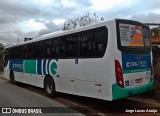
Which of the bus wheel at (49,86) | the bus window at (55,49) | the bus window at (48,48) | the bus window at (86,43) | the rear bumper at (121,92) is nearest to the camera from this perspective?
the rear bumper at (121,92)

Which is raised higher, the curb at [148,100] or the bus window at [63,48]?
the bus window at [63,48]

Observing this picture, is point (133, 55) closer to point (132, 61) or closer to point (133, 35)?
point (132, 61)

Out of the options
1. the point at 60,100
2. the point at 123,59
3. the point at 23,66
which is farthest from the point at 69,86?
the point at 23,66

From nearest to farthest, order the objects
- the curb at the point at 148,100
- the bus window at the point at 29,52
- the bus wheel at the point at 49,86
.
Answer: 1. the curb at the point at 148,100
2. the bus wheel at the point at 49,86
3. the bus window at the point at 29,52

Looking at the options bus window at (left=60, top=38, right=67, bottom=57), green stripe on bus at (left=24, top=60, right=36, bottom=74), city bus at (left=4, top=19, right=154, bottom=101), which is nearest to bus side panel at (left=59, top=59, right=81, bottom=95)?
city bus at (left=4, top=19, right=154, bottom=101)

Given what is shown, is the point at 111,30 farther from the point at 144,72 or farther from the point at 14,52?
the point at 14,52

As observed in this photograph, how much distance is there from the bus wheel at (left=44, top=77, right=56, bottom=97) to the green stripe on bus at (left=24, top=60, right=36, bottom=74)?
176 cm

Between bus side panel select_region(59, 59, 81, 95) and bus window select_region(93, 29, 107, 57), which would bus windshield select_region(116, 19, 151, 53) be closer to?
bus window select_region(93, 29, 107, 57)

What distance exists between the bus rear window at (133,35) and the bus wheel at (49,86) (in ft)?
15.4

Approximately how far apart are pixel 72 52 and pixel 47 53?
8.14 feet

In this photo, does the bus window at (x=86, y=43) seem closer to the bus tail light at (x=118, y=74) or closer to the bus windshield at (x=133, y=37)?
the bus windshield at (x=133, y=37)

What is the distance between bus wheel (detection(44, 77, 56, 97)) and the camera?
11938mm

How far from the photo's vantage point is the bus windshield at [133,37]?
8.30 metres

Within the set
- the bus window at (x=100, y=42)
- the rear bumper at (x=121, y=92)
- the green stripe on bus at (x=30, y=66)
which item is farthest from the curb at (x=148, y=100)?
the green stripe on bus at (x=30, y=66)
